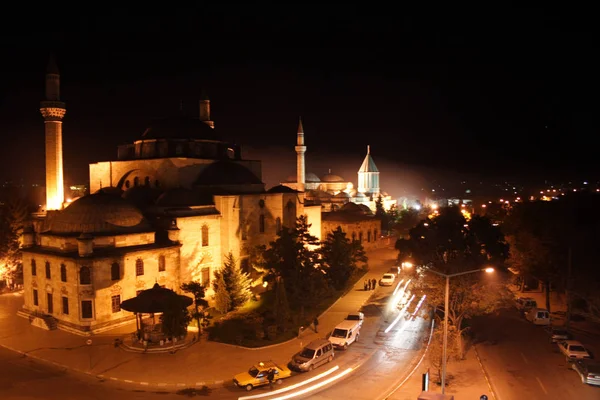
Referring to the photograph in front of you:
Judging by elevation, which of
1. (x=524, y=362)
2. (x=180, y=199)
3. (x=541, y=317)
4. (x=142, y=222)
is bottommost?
(x=524, y=362)

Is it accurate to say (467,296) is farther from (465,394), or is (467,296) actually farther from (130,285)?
(130,285)

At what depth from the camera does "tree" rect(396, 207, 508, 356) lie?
76.1 feet

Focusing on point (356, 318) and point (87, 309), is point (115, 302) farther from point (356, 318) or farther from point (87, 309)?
point (356, 318)

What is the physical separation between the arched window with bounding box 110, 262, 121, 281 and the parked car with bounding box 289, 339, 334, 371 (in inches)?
500

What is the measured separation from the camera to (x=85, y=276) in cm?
2797

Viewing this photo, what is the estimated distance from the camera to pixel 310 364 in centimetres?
2142

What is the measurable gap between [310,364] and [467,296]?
8.08 meters

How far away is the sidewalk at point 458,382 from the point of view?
19000 mm

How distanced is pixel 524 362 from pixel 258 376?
12479 millimetres

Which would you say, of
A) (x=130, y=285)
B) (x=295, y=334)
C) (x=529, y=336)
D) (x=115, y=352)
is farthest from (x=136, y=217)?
(x=529, y=336)

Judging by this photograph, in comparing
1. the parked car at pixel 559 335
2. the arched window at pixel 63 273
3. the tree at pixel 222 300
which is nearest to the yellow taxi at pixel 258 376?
the tree at pixel 222 300

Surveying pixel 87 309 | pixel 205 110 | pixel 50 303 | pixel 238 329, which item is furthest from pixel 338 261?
pixel 205 110

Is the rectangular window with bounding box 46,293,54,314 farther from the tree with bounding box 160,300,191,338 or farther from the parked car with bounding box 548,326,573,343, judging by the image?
the parked car with bounding box 548,326,573,343

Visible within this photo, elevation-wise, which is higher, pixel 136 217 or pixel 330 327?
pixel 136 217
